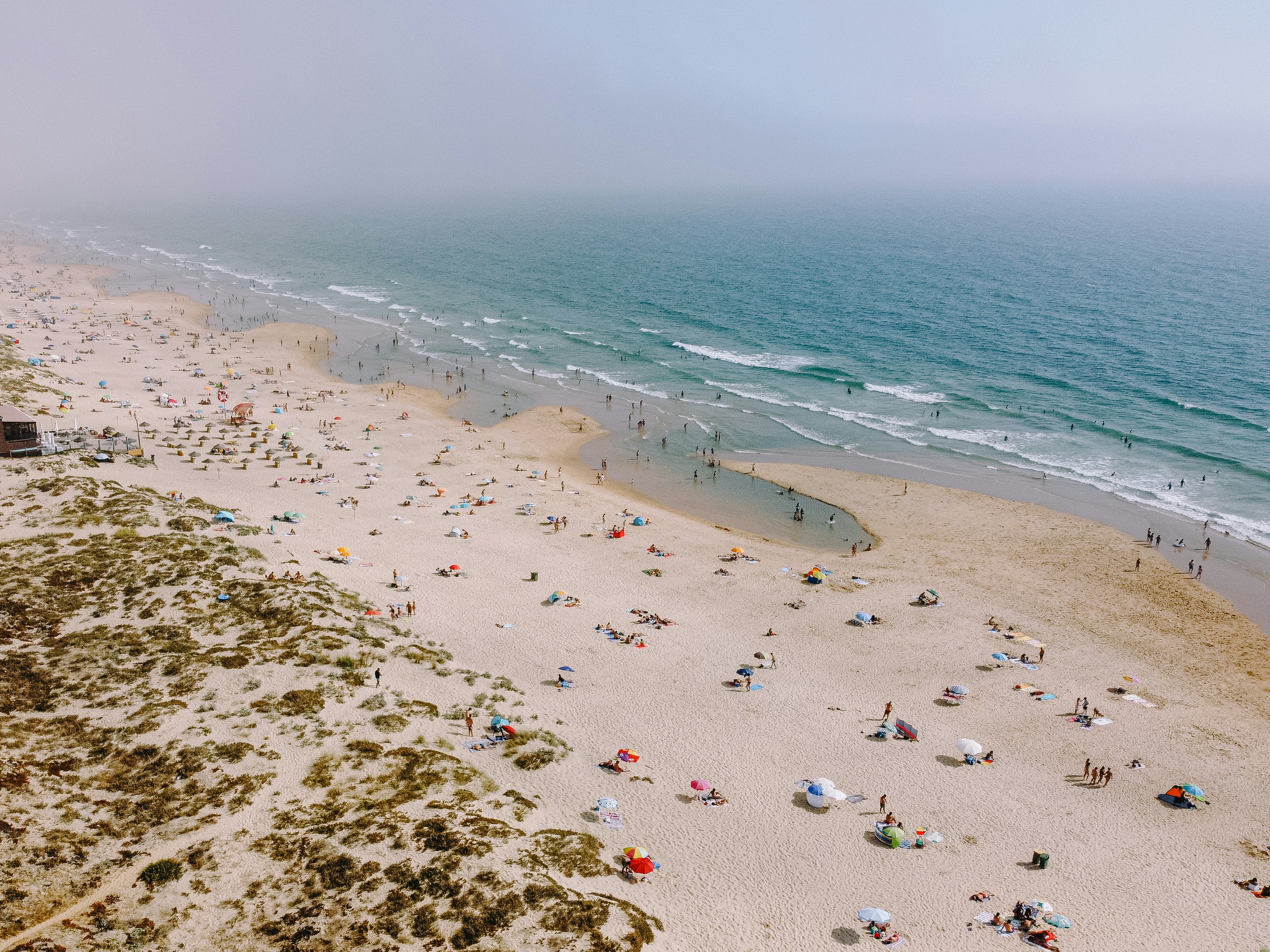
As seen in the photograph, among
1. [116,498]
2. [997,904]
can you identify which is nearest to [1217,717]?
[997,904]

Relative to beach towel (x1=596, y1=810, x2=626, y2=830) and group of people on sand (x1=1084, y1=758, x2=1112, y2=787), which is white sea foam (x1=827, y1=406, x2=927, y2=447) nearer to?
group of people on sand (x1=1084, y1=758, x2=1112, y2=787)

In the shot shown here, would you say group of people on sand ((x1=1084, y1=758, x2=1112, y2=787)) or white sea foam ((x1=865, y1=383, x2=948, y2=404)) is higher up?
white sea foam ((x1=865, y1=383, x2=948, y2=404))

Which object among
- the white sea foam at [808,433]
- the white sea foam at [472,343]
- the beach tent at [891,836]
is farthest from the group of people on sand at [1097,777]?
the white sea foam at [472,343]

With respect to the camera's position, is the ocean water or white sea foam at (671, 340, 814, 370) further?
white sea foam at (671, 340, 814, 370)

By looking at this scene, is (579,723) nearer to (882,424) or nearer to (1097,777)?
(1097,777)

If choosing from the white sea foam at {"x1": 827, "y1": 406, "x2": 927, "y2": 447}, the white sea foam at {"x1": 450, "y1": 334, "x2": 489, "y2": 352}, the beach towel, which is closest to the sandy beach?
the beach towel

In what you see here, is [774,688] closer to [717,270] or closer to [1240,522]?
[1240,522]

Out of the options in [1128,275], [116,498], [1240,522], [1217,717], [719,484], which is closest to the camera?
[1217,717]
